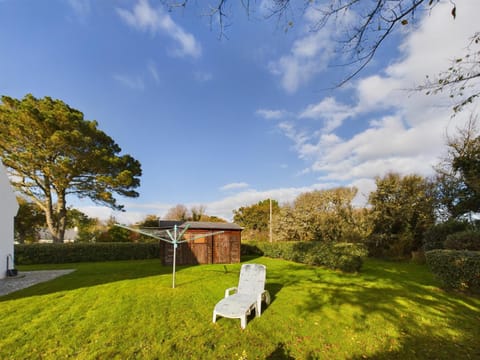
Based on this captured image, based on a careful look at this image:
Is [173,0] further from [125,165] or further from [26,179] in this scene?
[26,179]

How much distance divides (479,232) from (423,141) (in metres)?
4.39

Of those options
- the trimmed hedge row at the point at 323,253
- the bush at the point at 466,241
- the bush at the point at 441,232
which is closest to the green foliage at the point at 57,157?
the trimmed hedge row at the point at 323,253

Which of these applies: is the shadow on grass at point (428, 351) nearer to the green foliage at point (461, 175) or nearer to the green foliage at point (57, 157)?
the green foliage at point (461, 175)

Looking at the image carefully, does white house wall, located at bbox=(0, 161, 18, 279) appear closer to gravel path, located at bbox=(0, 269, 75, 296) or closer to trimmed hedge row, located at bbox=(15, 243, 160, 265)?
gravel path, located at bbox=(0, 269, 75, 296)

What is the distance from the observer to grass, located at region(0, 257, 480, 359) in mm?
3340

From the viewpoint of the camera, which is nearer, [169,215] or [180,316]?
[180,316]

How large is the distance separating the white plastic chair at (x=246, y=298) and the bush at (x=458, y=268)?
224 inches

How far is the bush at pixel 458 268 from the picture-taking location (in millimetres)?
6031

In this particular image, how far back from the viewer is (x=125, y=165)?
17266mm

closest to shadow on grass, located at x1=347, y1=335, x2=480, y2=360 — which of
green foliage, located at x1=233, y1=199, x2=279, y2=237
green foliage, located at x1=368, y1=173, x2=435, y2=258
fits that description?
green foliage, located at x1=368, y1=173, x2=435, y2=258

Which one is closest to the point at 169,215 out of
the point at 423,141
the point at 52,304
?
the point at 52,304

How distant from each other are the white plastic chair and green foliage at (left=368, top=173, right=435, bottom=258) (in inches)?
511

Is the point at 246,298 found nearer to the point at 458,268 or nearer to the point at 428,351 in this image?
the point at 428,351

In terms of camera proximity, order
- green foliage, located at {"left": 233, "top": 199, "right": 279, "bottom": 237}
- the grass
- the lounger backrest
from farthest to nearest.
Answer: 1. green foliage, located at {"left": 233, "top": 199, "right": 279, "bottom": 237}
2. the lounger backrest
3. the grass
